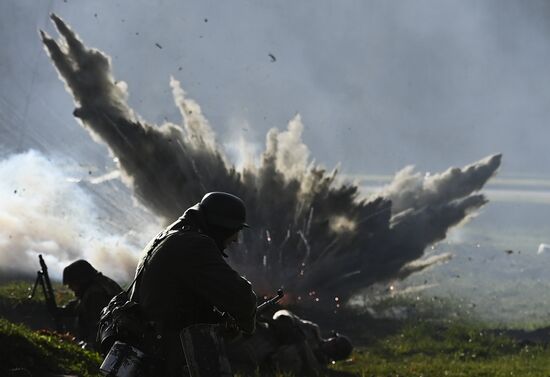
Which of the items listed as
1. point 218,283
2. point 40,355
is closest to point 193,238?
point 218,283

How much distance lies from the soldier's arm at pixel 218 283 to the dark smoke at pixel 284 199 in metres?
33.3

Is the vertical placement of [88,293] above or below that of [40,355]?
above

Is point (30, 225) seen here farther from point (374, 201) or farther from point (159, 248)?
point (159, 248)

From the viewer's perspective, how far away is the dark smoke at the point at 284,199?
129 feet

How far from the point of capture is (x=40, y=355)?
1304 cm

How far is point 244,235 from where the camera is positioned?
42.7 metres

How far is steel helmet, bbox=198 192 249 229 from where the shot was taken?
699cm

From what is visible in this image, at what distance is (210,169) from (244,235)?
3.86 m

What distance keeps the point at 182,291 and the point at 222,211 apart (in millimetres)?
803

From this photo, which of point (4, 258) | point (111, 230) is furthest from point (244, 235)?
point (111, 230)

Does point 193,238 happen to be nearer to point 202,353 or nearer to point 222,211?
point 222,211

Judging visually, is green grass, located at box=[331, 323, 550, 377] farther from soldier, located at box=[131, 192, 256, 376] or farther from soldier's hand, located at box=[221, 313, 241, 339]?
soldier, located at box=[131, 192, 256, 376]

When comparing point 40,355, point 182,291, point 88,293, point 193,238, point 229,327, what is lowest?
point 229,327

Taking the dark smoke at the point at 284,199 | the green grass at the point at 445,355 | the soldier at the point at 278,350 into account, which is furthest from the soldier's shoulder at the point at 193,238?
the dark smoke at the point at 284,199
